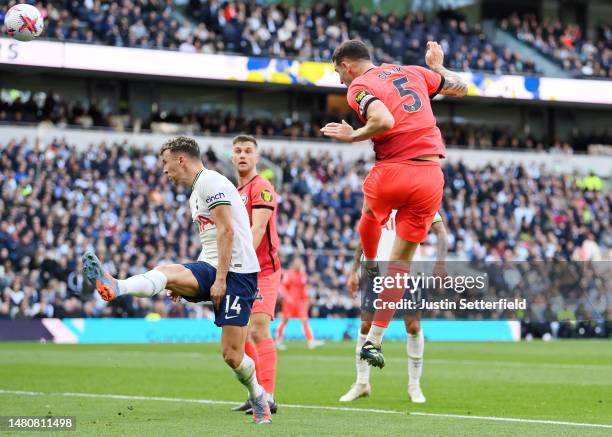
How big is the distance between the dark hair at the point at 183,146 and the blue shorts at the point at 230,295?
0.97 meters

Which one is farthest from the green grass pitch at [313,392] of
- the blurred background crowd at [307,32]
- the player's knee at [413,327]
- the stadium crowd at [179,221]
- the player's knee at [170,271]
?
the blurred background crowd at [307,32]

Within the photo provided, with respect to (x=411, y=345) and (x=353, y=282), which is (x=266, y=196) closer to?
(x=353, y=282)

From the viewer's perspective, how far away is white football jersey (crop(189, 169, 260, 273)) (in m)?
9.32

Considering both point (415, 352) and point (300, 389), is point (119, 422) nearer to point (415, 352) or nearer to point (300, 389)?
point (415, 352)

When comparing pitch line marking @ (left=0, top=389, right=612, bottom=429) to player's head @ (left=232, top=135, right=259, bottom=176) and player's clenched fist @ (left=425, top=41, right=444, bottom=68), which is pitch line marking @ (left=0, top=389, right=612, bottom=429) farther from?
player's clenched fist @ (left=425, top=41, right=444, bottom=68)

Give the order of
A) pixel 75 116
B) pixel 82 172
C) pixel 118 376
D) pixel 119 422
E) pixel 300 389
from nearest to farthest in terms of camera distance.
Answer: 1. pixel 119 422
2. pixel 300 389
3. pixel 118 376
4. pixel 82 172
5. pixel 75 116

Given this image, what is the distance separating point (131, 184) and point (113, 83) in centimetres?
891

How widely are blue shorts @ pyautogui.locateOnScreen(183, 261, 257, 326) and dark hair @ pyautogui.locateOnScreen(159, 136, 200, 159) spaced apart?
→ 0.97 metres

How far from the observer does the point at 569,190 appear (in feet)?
136

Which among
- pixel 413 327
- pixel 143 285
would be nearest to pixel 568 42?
pixel 413 327

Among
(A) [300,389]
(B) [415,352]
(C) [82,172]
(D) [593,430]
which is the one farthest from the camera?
(C) [82,172]

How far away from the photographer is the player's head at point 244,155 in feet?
36.8

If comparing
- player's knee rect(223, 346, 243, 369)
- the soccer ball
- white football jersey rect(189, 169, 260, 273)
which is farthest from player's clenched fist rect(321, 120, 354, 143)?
the soccer ball

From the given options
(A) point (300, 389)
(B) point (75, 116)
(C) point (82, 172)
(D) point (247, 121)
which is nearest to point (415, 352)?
(A) point (300, 389)
